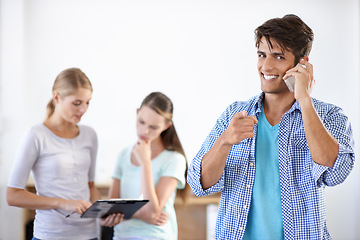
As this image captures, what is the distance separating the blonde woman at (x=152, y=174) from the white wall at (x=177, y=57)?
1560 mm

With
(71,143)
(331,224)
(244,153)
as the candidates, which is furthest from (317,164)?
(331,224)

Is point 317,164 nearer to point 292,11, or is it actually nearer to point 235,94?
point 235,94

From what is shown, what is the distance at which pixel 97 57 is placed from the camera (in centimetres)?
390

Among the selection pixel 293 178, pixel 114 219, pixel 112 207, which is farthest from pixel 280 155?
pixel 114 219

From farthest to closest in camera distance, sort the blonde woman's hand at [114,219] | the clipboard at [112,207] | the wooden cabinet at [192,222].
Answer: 1. the wooden cabinet at [192,222]
2. the blonde woman's hand at [114,219]
3. the clipboard at [112,207]

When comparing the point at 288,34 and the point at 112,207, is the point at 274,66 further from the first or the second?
the point at 112,207

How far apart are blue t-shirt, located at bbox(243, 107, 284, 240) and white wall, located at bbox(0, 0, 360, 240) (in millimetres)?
2425

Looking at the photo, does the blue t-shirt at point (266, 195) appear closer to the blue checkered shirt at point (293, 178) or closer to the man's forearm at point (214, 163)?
the blue checkered shirt at point (293, 178)

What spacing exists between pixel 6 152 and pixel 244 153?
2.57 meters

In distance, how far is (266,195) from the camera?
4.86 feet

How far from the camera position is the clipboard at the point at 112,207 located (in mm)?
1906

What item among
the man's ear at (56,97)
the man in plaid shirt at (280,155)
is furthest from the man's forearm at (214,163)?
the man's ear at (56,97)

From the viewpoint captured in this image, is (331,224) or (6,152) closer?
(6,152)

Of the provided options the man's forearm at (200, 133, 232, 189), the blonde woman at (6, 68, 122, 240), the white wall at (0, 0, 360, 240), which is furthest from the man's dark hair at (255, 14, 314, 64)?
the white wall at (0, 0, 360, 240)
